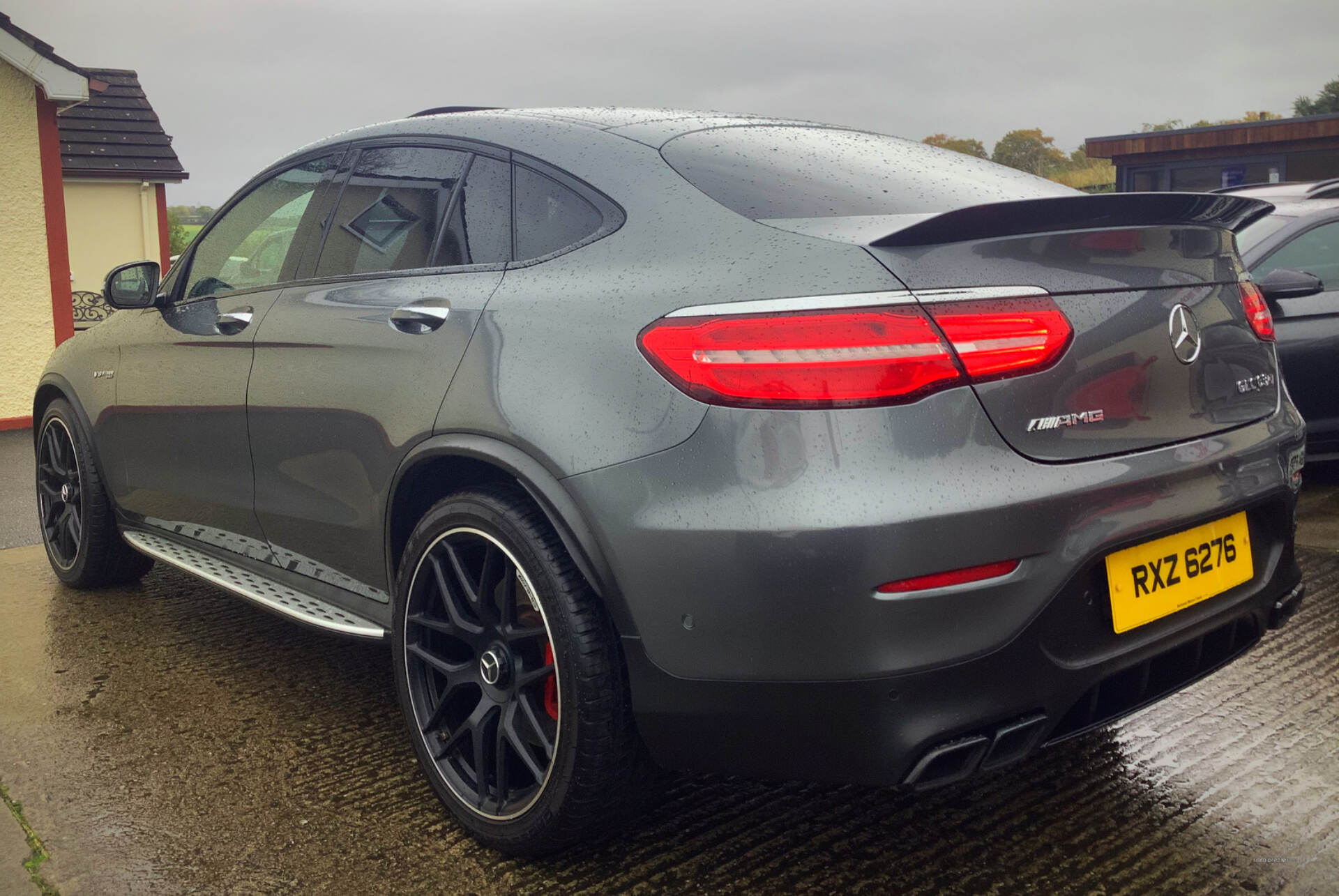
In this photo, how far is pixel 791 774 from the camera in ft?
7.32

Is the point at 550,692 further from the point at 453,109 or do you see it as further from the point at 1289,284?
the point at 1289,284

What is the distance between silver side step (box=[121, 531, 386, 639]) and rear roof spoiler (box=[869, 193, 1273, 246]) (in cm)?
172

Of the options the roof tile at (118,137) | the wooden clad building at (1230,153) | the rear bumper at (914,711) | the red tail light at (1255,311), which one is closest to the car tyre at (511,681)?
the rear bumper at (914,711)

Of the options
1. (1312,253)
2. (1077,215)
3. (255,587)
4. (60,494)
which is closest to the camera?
(1077,215)

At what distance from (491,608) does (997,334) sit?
1.24m

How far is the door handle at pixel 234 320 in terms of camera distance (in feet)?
11.9

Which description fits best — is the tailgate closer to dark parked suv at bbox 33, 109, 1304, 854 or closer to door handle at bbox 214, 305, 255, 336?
dark parked suv at bbox 33, 109, 1304, 854

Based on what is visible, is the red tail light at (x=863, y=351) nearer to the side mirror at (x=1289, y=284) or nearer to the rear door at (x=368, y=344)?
the rear door at (x=368, y=344)

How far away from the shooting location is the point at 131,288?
4305mm

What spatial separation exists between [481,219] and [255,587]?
4.63ft

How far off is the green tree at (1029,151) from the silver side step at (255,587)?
1758 inches

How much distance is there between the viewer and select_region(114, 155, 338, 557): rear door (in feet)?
11.9

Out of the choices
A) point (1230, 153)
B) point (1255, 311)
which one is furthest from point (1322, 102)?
point (1255, 311)

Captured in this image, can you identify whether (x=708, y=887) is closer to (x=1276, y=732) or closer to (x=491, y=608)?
(x=491, y=608)
